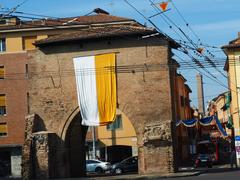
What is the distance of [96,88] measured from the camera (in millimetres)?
39188

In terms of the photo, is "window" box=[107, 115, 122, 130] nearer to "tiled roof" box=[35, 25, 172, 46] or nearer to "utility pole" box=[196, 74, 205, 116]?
"tiled roof" box=[35, 25, 172, 46]

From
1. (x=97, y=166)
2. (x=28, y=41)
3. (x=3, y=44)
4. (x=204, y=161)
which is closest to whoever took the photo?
(x=97, y=166)

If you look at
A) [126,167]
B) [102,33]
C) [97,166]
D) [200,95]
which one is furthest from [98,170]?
[200,95]

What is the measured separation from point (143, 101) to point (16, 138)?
29.8 metres

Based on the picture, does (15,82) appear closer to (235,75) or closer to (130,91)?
(235,75)

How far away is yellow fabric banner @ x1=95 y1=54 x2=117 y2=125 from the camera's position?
126 feet

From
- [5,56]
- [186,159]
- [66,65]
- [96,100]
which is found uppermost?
[5,56]

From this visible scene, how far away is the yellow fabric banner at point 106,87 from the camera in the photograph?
38531mm

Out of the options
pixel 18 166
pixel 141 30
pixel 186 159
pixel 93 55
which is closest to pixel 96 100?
pixel 93 55

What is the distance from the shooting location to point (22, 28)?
64875 mm

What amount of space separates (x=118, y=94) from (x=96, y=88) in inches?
66.3

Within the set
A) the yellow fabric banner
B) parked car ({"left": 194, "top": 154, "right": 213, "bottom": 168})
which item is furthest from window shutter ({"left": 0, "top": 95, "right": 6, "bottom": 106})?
the yellow fabric banner

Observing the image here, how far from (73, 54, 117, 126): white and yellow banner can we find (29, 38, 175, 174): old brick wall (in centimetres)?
41

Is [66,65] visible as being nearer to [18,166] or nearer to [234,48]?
[234,48]
